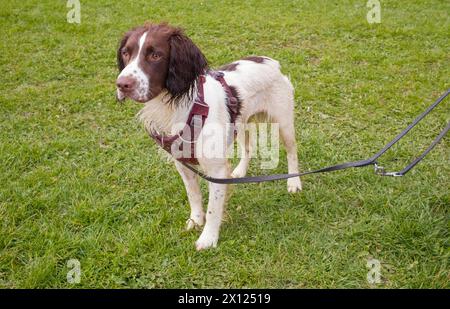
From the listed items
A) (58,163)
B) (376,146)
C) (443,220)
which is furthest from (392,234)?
(58,163)

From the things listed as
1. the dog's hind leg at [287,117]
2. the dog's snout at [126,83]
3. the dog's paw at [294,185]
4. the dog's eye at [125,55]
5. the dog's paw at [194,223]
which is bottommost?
the dog's paw at [194,223]

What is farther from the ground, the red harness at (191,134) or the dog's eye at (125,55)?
the dog's eye at (125,55)

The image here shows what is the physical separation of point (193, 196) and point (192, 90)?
0.97 meters

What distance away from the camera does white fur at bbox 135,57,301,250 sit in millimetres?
2678

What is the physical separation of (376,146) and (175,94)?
2666mm

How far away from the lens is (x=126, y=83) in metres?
2.25

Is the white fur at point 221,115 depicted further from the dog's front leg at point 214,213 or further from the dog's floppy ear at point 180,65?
the dog's floppy ear at point 180,65

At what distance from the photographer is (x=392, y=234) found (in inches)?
119

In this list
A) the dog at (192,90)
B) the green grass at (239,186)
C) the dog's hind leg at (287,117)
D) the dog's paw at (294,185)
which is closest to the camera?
the dog at (192,90)

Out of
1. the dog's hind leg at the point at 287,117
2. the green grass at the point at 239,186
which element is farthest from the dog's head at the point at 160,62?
the green grass at the point at 239,186

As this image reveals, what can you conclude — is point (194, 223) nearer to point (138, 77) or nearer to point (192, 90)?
point (192, 90)

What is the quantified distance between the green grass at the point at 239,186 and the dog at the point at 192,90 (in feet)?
1.24

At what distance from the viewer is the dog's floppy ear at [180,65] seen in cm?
244
